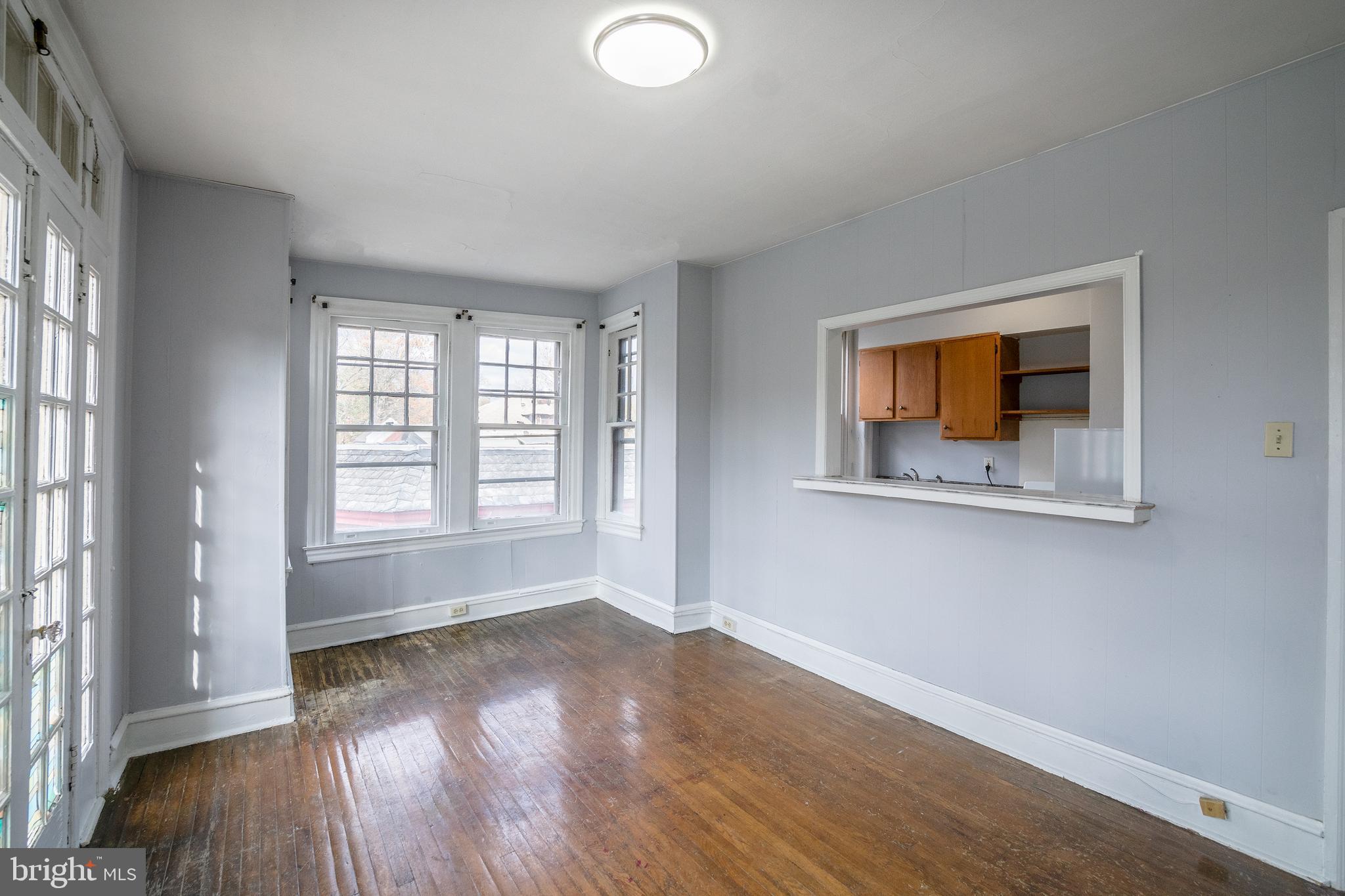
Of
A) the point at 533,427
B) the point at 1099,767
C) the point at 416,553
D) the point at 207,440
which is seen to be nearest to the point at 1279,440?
the point at 1099,767

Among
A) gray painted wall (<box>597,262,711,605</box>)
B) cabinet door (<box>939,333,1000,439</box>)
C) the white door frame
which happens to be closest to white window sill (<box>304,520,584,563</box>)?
gray painted wall (<box>597,262,711,605</box>)

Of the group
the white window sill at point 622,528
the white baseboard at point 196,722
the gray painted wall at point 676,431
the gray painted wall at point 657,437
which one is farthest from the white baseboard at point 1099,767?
the white baseboard at point 196,722

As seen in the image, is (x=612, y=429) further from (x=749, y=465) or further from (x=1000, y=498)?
(x=1000, y=498)

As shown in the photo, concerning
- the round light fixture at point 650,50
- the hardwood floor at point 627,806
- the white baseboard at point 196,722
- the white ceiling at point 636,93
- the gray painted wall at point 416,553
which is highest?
the white ceiling at point 636,93

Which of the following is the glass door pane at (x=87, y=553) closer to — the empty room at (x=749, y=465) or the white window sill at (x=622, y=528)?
the empty room at (x=749, y=465)

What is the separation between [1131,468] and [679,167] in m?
2.35

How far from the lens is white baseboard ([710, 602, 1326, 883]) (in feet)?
Answer: 7.10

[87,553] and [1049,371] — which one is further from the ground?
[1049,371]

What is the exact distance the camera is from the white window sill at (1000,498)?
246cm

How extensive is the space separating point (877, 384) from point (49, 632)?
5865 millimetres

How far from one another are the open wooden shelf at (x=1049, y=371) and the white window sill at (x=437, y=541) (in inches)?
153

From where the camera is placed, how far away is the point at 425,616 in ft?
16.0

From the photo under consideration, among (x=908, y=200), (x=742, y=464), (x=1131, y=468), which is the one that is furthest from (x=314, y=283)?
(x=1131, y=468)

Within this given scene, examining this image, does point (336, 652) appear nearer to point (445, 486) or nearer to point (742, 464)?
point (445, 486)
